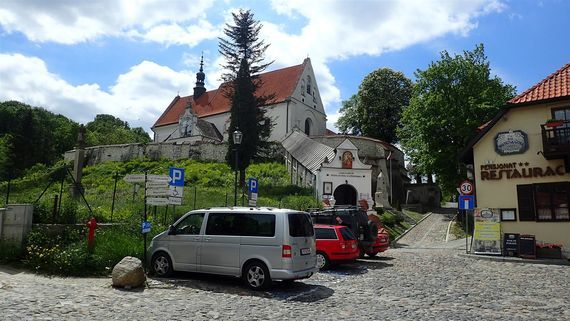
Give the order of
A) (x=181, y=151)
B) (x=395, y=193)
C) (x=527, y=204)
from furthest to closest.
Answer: (x=181, y=151) → (x=395, y=193) → (x=527, y=204)

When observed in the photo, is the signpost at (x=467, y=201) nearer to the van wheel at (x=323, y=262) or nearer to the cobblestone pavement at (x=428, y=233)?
the cobblestone pavement at (x=428, y=233)

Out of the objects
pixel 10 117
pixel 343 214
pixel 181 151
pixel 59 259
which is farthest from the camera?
pixel 10 117

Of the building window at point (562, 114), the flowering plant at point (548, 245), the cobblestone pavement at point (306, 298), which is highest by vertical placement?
the building window at point (562, 114)

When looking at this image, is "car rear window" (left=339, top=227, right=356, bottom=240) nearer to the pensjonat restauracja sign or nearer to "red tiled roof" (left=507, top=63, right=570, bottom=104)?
the pensjonat restauracja sign

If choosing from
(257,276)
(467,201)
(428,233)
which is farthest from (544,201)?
(257,276)

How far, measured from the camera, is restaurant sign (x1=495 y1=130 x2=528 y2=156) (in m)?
21.2

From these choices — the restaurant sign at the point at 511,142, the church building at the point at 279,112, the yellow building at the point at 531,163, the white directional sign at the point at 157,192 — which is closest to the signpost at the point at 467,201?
the yellow building at the point at 531,163

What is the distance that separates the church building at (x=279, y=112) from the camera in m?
59.3

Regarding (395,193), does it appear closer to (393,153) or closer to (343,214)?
(393,153)

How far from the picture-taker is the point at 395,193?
52219 mm

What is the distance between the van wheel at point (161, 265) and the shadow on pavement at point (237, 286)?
26 centimetres

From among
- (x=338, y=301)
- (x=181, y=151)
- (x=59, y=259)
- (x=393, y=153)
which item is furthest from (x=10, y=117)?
(x=338, y=301)

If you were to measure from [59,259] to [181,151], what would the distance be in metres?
45.1

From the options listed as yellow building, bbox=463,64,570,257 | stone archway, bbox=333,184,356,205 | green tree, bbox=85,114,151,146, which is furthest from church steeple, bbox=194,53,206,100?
yellow building, bbox=463,64,570,257
